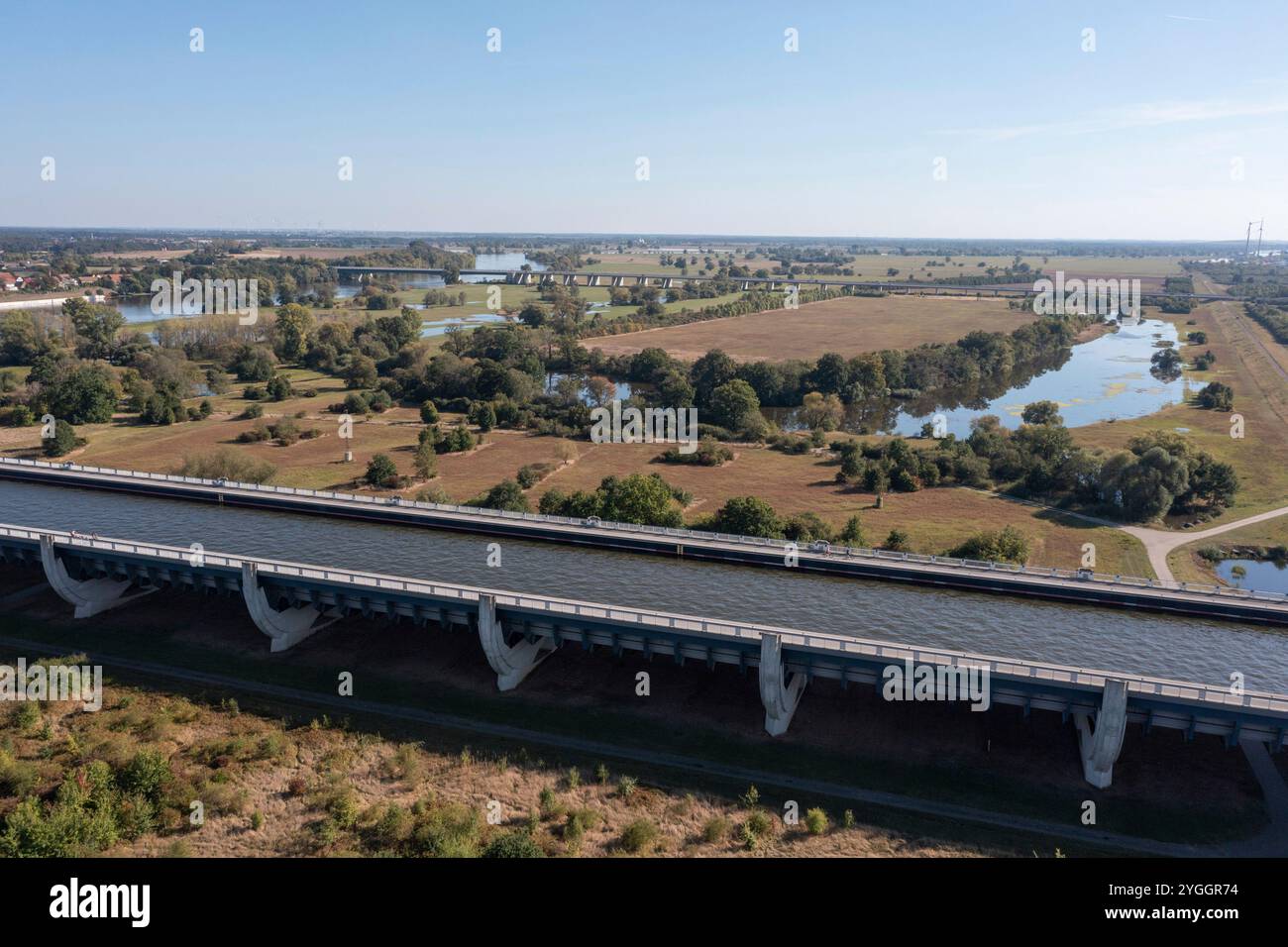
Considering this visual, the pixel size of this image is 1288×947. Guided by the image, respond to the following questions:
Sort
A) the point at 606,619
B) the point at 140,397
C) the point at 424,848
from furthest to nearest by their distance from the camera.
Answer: the point at 140,397, the point at 606,619, the point at 424,848

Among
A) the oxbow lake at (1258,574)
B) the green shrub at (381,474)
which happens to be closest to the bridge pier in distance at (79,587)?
the green shrub at (381,474)

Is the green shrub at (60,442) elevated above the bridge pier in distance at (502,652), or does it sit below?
above

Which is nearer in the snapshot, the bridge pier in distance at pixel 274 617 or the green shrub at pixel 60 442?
the bridge pier in distance at pixel 274 617

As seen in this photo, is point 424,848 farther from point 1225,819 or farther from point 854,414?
point 854,414

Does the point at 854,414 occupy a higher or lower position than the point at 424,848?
higher

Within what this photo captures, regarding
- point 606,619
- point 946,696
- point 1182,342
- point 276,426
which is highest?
point 1182,342

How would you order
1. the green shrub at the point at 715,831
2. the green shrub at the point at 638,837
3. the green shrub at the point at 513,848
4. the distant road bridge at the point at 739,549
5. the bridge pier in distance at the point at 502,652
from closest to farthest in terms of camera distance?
the green shrub at the point at 513,848
the green shrub at the point at 638,837
the green shrub at the point at 715,831
the bridge pier in distance at the point at 502,652
the distant road bridge at the point at 739,549

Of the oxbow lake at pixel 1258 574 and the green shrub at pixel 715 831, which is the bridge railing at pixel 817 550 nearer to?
the oxbow lake at pixel 1258 574

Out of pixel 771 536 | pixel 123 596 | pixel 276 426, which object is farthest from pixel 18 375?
pixel 771 536

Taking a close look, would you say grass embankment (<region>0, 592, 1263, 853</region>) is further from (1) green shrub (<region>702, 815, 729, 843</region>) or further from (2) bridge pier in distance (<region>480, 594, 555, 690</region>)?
(2) bridge pier in distance (<region>480, 594, 555, 690</region>)
